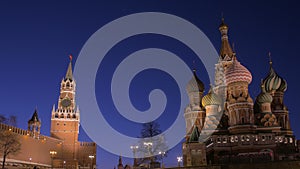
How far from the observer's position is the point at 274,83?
160 feet

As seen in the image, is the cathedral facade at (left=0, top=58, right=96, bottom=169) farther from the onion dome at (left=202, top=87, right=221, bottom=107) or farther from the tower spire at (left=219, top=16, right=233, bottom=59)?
the tower spire at (left=219, top=16, right=233, bottom=59)

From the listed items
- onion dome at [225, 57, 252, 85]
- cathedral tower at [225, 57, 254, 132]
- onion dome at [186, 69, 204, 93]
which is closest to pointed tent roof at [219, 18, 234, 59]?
onion dome at [186, 69, 204, 93]

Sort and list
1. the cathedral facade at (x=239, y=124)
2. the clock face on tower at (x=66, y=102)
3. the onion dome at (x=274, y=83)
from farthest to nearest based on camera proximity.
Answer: the clock face on tower at (x=66, y=102) → the onion dome at (x=274, y=83) → the cathedral facade at (x=239, y=124)

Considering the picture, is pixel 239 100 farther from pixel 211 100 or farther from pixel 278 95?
pixel 278 95

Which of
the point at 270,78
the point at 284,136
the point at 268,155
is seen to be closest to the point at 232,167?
the point at 268,155

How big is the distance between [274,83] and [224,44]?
10441 mm

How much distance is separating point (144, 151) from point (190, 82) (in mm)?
17382

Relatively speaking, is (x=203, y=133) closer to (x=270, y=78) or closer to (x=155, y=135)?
(x=155, y=135)

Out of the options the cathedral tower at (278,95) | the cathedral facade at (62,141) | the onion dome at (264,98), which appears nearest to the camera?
the onion dome at (264,98)

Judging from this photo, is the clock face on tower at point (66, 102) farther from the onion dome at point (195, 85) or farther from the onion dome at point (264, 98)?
the onion dome at point (264, 98)

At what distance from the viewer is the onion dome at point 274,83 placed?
48531mm

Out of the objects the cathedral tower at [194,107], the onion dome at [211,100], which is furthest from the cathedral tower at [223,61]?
the cathedral tower at [194,107]

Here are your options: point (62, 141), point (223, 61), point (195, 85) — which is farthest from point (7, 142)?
point (223, 61)

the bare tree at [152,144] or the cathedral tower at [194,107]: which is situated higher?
the cathedral tower at [194,107]
